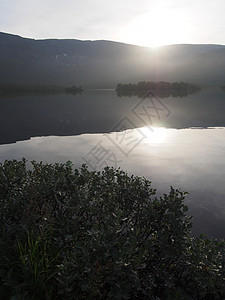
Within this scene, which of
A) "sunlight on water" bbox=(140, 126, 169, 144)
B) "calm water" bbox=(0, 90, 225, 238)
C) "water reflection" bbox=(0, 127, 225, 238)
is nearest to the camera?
"water reflection" bbox=(0, 127, 225, 238)

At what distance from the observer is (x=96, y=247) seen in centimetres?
430

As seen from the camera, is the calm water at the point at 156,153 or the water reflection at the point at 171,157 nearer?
the water reflection at the point at 171,157

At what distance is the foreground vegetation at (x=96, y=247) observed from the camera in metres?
4.18

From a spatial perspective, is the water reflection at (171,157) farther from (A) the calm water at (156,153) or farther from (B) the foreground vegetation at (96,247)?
(B) the foreground vegetation at (96,247)

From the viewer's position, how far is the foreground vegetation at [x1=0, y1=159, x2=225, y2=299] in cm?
418

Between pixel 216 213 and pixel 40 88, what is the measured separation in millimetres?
159373

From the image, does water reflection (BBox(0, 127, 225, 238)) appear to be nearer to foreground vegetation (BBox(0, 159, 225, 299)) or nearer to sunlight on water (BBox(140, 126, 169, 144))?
sunlight on water (BBox(140, 126, 169, 144))

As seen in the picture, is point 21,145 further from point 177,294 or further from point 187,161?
point 177,294

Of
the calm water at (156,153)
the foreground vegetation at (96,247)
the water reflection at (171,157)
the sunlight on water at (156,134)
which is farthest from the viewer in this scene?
the sunlight on water at (156,134)

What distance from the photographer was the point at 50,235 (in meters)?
5.11

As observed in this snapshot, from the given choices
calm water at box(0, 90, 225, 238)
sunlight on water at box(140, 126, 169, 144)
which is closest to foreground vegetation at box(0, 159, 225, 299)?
calm water at box(0, 90, 225, 238)

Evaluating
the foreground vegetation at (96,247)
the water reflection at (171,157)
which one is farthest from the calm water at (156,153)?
the foreground vegetation at (96,247)

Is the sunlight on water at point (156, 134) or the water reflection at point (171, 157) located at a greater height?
the sunlight on water at point (156, 134)

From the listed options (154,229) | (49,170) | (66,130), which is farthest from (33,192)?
(66,130)
